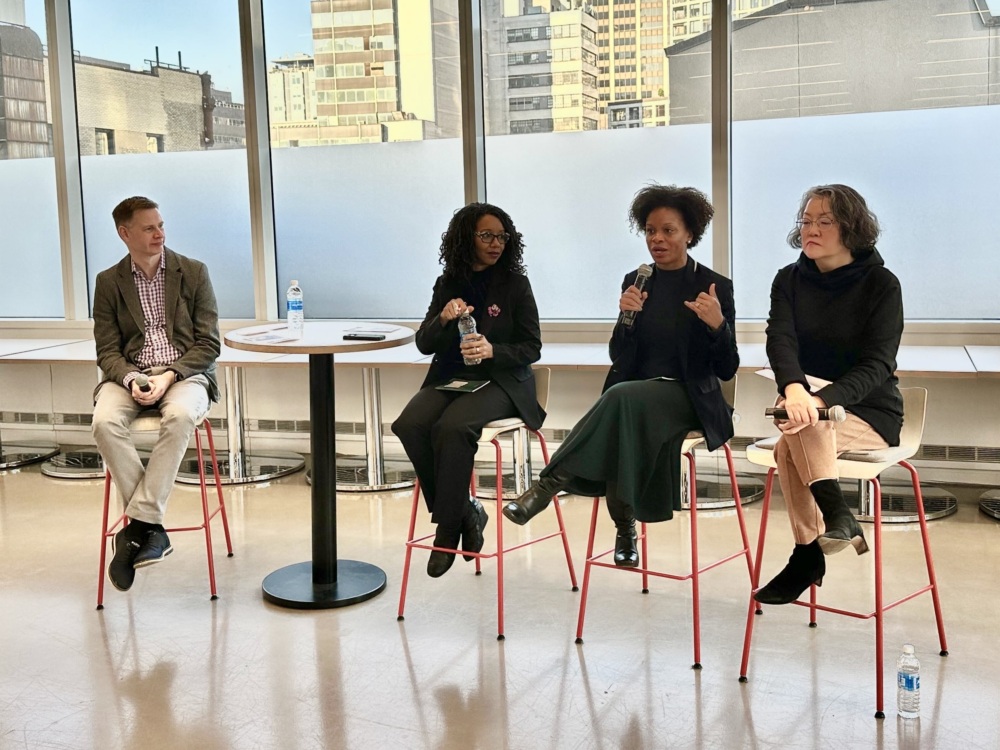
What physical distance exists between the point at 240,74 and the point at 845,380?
4221 millimetres

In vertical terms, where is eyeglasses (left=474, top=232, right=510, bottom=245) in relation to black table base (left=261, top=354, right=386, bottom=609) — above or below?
above

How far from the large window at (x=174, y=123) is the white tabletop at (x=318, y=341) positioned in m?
2.32

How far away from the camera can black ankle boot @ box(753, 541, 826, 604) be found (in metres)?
2.97

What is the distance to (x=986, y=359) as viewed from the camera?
4.59 m

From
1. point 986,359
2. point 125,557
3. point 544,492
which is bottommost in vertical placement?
point 125,557

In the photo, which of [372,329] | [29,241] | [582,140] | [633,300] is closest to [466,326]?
[372,329]

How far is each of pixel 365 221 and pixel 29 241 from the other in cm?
214

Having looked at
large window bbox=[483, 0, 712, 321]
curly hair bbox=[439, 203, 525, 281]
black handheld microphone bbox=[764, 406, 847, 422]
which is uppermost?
large window bbox=[483, 0, 712, 321]

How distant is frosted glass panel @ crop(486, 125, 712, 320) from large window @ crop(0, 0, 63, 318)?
2.70 meters

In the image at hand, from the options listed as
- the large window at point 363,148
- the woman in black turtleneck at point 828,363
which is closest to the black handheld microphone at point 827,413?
the woman in black turtleneck at point 828,363

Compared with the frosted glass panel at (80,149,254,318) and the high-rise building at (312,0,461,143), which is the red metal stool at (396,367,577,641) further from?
the frosted glass panel at (80,149,254,318)

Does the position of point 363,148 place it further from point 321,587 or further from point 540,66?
point 321,587

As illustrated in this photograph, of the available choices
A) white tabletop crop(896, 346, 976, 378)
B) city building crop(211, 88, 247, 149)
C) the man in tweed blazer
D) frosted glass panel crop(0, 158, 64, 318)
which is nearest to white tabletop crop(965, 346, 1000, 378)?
white tabletop crop(896, 346, 976, 378)

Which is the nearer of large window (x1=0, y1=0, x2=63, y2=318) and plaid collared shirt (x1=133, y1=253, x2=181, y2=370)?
plaid collared shirt (x1=133, y1=253, x2=181, y2=370)
